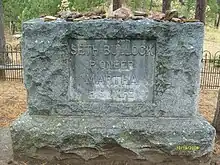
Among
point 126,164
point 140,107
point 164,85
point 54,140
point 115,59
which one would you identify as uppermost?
point 115,59

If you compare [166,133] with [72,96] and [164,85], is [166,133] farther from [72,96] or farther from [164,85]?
[72,96]

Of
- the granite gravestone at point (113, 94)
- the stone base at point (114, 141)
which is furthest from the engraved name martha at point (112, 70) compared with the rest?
the stone base at point (114, 141)

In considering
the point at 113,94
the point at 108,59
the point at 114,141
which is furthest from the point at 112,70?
the point at 114,141

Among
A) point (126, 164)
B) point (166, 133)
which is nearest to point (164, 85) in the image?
point (166, 133)

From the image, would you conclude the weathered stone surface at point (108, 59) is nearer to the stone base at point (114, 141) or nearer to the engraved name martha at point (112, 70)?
the engraved name martha at point (112, 70)

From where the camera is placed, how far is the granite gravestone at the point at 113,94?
4.11m

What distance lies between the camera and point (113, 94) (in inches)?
171

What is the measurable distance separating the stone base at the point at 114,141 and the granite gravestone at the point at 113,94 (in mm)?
11

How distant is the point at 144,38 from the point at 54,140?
1.53 meters

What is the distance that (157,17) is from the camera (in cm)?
429

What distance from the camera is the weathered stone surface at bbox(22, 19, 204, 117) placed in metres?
4.09

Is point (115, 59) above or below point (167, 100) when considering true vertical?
above

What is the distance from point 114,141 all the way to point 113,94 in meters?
0.55

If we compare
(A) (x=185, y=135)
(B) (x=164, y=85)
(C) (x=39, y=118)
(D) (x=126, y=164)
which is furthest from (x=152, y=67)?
(C) (x=39, y=118)
